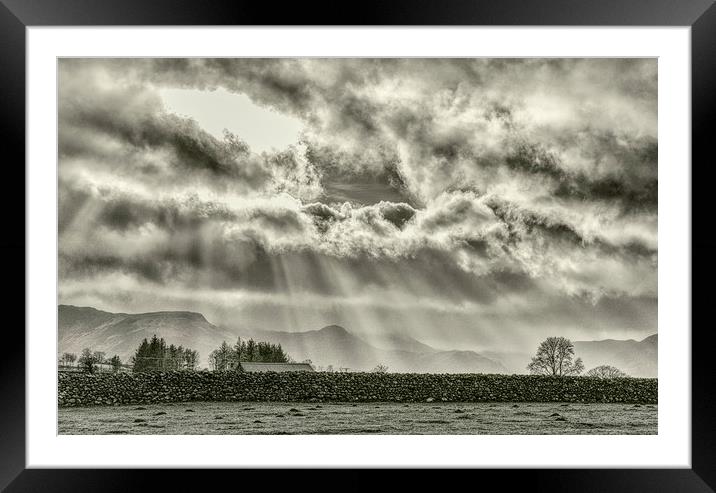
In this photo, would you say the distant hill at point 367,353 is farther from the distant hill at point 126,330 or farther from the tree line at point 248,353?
the distant hill at point 126,330

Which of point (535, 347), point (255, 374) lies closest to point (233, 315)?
point (255, 374)

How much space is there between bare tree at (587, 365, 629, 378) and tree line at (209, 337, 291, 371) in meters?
4.14

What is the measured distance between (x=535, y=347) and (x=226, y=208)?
454 centimetres

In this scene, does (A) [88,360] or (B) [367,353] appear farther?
(B) [367,353]

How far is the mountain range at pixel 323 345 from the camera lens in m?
8.13

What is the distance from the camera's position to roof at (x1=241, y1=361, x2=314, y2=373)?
827 cm

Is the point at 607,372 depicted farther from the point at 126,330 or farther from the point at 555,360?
the point at 126,330

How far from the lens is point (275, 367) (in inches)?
327

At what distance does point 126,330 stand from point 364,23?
6.28 m

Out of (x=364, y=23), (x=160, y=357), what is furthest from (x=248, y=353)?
(x=364, y=23)

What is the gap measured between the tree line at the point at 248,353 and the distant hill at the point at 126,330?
0.15m

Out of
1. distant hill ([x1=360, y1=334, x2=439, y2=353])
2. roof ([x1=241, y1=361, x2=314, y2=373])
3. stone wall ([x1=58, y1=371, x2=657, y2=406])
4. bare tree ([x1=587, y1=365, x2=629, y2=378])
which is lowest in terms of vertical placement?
stone wall ([x1=58, y1=371, x2=657, y2=406])

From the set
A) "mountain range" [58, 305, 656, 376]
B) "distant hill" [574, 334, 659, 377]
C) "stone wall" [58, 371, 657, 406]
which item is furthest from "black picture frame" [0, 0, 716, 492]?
"distant hill" [574, 334, 659, 377]

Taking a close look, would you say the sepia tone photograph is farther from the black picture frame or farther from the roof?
the black picture frame
